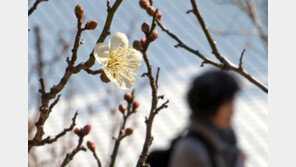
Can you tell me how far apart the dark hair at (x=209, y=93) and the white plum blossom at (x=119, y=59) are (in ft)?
3.53

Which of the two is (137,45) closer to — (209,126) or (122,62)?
(122,62)

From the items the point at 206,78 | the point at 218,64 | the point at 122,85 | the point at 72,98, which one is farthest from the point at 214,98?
the point at 72,98

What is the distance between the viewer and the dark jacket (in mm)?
1686

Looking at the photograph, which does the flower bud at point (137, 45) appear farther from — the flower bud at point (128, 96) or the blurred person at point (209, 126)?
the blurred person at point (209, 126)

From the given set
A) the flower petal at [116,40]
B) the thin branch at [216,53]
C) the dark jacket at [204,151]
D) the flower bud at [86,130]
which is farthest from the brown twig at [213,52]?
the dark jacket at [204,151]

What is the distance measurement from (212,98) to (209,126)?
12 centimetres

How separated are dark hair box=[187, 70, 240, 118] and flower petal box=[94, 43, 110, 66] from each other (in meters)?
1.22

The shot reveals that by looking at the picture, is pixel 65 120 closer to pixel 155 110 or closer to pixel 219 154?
pixel 219 154

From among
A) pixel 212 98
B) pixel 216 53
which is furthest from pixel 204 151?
pixel 216 53

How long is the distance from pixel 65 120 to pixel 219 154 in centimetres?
131

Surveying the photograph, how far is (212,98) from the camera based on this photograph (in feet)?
5.95

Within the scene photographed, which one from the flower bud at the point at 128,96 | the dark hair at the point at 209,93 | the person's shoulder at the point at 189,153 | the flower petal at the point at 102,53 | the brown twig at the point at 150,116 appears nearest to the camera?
the flower petal at the point at 102,53

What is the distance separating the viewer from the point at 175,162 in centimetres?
167

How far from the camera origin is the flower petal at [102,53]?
0.59 meters
